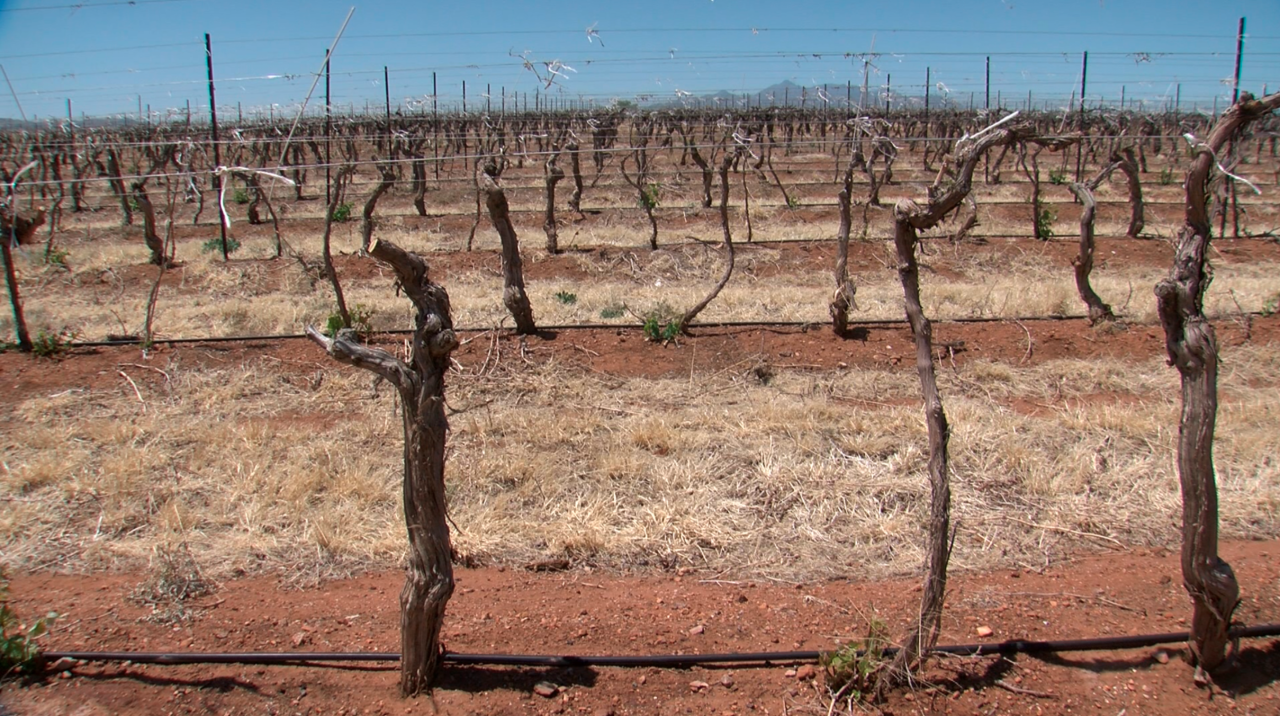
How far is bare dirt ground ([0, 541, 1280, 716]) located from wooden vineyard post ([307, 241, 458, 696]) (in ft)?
0.71

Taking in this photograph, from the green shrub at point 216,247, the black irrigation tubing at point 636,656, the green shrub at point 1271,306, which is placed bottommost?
the black irrigation tubing at point 636,656

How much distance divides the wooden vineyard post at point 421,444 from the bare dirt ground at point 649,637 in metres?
0.22

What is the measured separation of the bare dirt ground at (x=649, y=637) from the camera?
3.21 metres

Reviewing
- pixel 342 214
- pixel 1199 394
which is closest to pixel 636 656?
pixel 1199 394

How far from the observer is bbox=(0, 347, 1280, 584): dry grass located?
4.60 meters

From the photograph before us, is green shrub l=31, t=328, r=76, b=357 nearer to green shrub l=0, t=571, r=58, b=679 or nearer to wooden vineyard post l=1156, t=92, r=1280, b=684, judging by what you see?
green shrub l=0, t=571, r=58, b=679

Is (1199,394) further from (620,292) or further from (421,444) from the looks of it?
(620,292)

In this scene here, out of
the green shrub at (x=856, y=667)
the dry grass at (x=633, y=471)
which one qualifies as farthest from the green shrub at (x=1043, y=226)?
the green shrub at (x=856, y=667)

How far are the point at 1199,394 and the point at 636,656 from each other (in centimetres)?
224

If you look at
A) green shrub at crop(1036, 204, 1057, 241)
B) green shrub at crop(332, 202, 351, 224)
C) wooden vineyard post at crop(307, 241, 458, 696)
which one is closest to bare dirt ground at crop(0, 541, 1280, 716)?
wooden vineyard post at crop(307, 241, 458, 696)

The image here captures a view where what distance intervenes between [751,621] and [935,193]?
1881 mm

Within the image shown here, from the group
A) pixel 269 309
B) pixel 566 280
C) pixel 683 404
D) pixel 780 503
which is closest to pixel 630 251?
pixel 566 280

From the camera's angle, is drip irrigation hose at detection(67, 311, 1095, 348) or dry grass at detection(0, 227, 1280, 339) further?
dry grass at detection(0, 227, 1280, 339)

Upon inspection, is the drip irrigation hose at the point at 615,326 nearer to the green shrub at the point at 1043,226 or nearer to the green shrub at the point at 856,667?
the green shrub at the point at 1043,226
